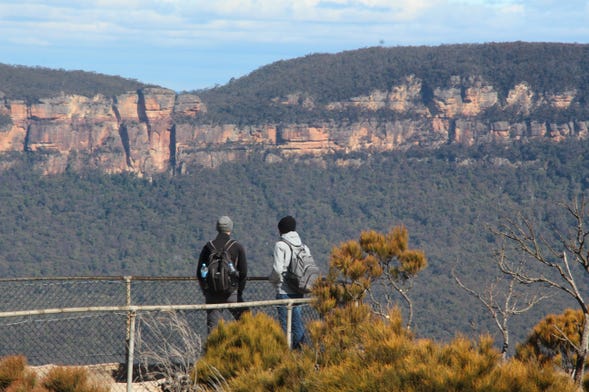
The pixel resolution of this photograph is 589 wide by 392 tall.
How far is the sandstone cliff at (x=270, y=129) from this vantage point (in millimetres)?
118062

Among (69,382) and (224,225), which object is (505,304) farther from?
(69,382)

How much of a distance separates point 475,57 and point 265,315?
12101 centimetres

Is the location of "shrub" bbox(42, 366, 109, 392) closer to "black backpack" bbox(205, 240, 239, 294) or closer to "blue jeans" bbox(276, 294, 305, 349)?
"black backpack" bbox(205, 240, 239, 294)

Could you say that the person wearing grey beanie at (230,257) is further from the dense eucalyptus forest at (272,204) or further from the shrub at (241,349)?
the dense eucalyptus forest at (272,204)

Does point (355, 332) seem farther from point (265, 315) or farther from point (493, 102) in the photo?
point (493, 102)

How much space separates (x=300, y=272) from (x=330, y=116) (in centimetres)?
Result: 11285

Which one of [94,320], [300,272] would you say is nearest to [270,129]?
[94,320]

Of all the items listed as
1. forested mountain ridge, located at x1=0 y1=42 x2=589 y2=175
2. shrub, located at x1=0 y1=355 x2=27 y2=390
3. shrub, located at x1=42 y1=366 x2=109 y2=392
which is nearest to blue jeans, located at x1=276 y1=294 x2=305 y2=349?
shrub, located at x1=42 y1=366 x2=109 y2=392

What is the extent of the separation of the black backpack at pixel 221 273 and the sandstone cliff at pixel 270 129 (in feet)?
361

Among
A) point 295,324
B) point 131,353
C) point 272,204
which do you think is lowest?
point 272,204

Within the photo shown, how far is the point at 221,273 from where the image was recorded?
31.1 ft

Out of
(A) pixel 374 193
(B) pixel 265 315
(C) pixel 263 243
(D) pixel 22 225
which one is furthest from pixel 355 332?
(A) pixel 374 193

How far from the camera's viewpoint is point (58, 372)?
827 cm

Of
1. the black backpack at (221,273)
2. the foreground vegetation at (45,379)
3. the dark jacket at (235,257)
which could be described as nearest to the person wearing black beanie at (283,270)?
the dark jacket at (235,257)
